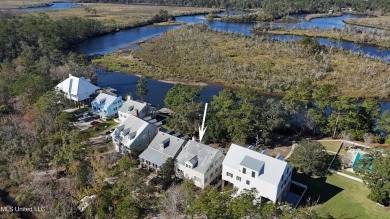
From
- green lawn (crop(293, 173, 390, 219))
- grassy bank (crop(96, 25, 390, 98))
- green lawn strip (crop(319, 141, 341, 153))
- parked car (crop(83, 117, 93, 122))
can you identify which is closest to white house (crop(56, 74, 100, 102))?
parked car (crop(83, 117, 93, 122))

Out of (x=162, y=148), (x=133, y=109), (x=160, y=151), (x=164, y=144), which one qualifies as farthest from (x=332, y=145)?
(x=133, y=109)

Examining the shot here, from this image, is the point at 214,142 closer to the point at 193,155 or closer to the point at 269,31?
the point at 193,155

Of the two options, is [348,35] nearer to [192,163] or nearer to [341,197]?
[341,197]

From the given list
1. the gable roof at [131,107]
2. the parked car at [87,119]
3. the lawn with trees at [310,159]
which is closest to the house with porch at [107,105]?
the parked car at [87,119]

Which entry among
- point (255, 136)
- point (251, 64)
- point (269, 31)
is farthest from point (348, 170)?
point (269, 31)

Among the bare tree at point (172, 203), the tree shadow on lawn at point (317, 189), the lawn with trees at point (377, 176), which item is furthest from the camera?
the tree shadow on lawn at point (317, 189)

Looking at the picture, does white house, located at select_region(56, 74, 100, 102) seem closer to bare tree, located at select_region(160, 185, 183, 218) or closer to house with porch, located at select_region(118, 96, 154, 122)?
house with porch, located at select_region(118, 96, 154, 122)

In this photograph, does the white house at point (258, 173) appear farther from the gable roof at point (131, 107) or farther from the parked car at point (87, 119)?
the parked car at point (87, 119)
